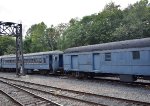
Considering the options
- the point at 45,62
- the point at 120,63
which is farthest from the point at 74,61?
the point at 45,62

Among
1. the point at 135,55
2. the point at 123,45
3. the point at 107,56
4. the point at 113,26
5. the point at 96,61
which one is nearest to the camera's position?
the point at 135,55

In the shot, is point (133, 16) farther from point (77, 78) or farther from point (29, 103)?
point (29, 103)

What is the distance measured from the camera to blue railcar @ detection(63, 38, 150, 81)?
55.0ft

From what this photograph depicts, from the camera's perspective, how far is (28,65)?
120 feet

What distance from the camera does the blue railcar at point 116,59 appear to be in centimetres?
1675

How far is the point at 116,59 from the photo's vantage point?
1903cm

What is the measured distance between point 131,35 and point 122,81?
2157cm

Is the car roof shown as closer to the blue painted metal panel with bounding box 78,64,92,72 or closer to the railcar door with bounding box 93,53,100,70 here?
the railcar door with bounding box 93,53,100,70

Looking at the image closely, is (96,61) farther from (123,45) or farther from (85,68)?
(123,45)

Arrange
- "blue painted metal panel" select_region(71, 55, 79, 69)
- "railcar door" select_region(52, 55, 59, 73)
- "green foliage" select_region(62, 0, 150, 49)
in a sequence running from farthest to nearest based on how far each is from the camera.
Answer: "green foliage" select_region(62, 0, 150, 49) → "railcar door" select_region(52, 55, 59, 73) → "blue painted metal panel" select_region(71, 55, 79, 69)

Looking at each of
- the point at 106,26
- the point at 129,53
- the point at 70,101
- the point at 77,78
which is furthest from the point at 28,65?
the point at 70,101

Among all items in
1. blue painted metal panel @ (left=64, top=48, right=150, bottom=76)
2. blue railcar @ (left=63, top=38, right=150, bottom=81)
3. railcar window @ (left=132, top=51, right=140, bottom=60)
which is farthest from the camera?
railcar window @ (left=132, top=51, right=140, bottom=60)

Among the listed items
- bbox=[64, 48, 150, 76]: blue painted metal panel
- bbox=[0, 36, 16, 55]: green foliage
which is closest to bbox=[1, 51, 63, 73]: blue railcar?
bbox=[64, 48, 150, 76]: blue painted metal panel

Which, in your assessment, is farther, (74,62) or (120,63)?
(74,62)
